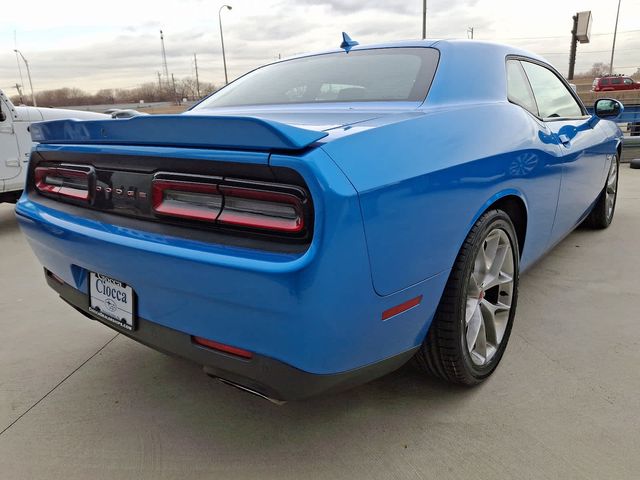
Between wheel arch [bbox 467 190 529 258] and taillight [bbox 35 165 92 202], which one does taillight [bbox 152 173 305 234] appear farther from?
wheel arch [bbox 467 190 529 258]

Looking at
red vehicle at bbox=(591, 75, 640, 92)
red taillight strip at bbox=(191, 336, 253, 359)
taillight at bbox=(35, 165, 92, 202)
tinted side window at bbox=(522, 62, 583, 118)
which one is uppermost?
tinted side window at bbox=(522, 62, 583, 118)

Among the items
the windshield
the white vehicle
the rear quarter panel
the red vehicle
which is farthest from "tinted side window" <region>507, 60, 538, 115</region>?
the red vehicle

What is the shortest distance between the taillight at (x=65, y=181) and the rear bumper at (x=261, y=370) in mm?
578

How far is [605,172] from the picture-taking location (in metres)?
3.99

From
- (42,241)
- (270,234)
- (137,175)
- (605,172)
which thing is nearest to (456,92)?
(270,234)

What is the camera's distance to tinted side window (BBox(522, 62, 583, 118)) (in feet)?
9.53

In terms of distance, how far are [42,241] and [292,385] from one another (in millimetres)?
1269

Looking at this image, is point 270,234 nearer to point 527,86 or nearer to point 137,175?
point 137,175

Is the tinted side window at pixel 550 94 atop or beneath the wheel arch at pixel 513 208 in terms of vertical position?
atop

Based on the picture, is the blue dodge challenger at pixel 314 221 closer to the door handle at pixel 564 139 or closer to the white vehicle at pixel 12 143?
the door handle at pixel 564 139

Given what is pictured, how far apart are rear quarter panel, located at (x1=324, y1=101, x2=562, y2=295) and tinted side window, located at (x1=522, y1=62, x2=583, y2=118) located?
26.3 inches

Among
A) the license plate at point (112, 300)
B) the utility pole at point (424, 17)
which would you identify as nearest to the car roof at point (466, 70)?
the license plate at point (112, 300)

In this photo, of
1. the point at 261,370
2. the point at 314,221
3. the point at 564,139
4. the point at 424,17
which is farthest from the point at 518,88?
the point at 424,17

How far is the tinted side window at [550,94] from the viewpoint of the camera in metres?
2.91
